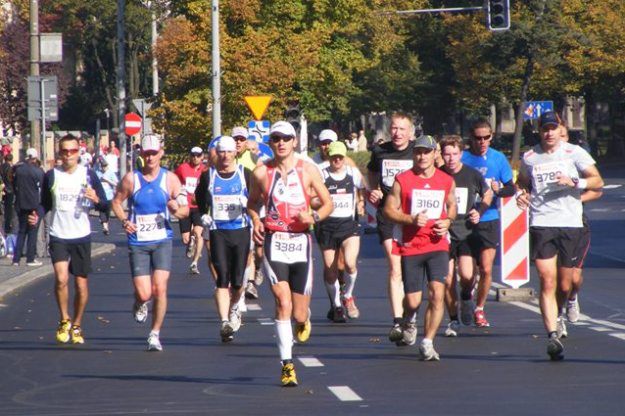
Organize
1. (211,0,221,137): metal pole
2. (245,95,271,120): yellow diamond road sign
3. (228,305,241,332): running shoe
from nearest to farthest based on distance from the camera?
(228,305,241,332): running shoe → (245,95,271,120): yellow diamond road sign → (211,0,221,137): metal pole

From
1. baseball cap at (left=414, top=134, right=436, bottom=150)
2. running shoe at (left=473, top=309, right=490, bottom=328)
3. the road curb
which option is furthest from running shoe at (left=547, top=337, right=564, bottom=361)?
the road curb

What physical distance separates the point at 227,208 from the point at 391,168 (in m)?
1.47

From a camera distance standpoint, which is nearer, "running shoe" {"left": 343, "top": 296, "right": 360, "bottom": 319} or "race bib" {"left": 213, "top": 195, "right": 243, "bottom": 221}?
"race bib" {"left": 213, "top": 195, "right": 243, "bottom": 221}

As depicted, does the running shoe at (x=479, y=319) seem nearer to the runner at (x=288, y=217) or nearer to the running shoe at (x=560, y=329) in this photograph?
the running shoe at (x=560, y=329)

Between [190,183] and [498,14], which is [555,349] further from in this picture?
[498,14]

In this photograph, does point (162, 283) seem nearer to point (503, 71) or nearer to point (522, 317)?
point (522, 317)

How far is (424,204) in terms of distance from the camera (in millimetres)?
13312

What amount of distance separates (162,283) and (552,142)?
11.2ft

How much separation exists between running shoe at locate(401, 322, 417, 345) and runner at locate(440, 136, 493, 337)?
0.62m

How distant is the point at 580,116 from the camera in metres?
128

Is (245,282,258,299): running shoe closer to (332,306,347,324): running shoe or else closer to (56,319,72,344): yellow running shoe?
(332,306,347,324): running shoe

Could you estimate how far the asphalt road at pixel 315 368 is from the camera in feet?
36.0

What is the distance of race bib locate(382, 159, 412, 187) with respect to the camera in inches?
607

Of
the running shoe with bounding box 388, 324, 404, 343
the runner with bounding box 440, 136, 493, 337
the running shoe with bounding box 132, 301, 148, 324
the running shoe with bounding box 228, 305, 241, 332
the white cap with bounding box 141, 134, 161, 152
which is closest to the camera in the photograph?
the running shoe with bounding box 388, 324, 404, 343
